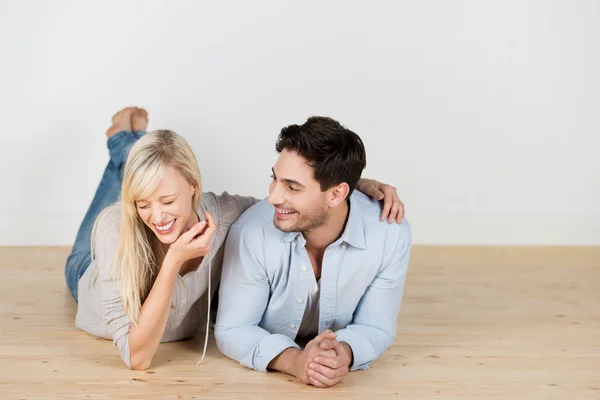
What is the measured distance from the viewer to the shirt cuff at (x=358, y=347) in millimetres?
2971

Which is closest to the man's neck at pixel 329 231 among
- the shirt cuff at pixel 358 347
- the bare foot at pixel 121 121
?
the shirt cuff at pixel 358 347

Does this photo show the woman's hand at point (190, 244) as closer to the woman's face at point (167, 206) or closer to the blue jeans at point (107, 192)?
the woman's face at point (167, 206)

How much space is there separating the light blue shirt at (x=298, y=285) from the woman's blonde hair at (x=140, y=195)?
256mm

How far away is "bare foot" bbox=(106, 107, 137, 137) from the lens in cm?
413

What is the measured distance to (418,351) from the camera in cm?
328

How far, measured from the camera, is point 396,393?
9.44ft

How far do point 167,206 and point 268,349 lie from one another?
1.91ft

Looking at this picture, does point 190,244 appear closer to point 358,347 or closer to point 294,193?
point 294,193

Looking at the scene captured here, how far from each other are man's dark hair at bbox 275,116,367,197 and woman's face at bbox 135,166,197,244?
0.37 m

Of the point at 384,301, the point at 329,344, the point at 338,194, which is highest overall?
the point at 338,194

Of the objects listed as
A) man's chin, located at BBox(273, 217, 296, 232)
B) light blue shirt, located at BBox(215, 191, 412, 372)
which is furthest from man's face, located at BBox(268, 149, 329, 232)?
light blue shirt, located at BBox(215, 191, 412, 372)

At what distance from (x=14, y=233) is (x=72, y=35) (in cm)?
110

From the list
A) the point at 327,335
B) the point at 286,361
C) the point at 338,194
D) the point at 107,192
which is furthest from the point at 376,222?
the point at 107,192

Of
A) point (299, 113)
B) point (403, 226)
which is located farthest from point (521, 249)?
point (403, 226)
